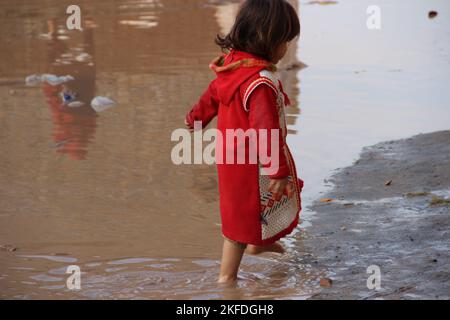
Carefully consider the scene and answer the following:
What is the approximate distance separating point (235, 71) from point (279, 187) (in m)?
0.54

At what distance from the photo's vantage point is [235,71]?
12.0ft

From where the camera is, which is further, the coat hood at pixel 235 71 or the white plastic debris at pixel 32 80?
the white plastic debris at pixel 32 80

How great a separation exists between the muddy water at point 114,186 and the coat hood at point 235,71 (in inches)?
34.5

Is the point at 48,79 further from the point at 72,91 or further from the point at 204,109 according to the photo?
the point at 204,109

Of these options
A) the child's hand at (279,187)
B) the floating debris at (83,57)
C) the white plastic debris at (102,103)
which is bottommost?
the child's hand at (279,187)

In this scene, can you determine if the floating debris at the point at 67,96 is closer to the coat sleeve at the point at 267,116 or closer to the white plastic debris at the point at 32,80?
the white plastic debris at the point at 32,80

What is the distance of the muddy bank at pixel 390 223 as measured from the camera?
365 cm

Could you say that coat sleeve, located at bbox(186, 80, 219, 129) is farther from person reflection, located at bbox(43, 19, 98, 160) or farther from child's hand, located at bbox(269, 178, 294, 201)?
person reflection, located at bbox(43, 19, 98, 160)

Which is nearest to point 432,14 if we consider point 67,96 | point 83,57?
point 83,57

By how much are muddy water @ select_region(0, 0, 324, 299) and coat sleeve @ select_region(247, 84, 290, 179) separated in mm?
580

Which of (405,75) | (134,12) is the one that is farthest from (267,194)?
(134,12)

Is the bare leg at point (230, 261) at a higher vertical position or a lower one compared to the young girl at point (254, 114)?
lower

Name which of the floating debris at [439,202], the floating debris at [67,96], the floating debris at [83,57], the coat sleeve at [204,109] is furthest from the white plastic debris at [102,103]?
the coat sleeve at [204,109]

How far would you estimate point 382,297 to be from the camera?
3473 mm
